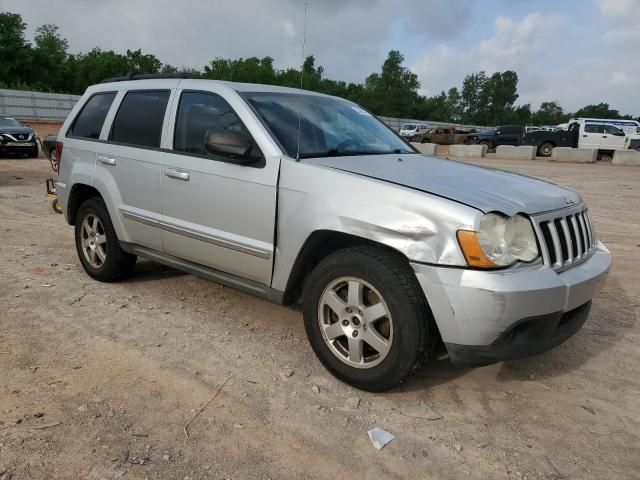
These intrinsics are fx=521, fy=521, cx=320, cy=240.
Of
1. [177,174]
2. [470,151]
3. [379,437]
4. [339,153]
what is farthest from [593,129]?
[379,437]

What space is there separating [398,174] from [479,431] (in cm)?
147

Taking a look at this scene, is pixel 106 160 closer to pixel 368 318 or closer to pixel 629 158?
pixel 368 318

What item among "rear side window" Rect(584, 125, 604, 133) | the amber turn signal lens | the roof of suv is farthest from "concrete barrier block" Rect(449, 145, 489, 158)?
the amber turn signal lens

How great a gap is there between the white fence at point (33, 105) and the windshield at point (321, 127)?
38.3 meters

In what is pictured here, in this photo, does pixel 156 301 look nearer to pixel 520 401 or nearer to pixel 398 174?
pixel 398 174

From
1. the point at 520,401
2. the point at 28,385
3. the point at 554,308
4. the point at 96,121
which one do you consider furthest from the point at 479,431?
the point at 96,121

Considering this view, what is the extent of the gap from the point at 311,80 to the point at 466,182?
38.7 metres

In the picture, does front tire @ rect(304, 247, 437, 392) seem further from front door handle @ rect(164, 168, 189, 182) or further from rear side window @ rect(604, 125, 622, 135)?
rear side window @ rect(604, 125, 622, 135)

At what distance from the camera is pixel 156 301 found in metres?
4.40

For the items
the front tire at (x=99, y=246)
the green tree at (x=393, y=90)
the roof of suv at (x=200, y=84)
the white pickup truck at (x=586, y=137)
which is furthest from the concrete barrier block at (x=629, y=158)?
the green tree at (x=393, y=90)

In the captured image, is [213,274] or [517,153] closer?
[213,274]

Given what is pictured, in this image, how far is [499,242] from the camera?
258cm

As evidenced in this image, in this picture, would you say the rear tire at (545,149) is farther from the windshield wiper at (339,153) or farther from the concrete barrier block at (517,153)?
the windshield wiper at (339,153)

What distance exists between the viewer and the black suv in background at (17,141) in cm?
1717
